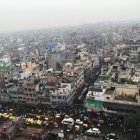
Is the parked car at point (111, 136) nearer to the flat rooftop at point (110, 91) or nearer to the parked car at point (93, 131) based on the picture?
the parked car at point (93, 131)

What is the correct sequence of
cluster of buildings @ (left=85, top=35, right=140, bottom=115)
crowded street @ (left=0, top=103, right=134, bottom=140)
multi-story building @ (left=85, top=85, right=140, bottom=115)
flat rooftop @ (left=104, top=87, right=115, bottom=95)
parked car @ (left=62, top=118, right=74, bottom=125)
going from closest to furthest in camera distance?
crowded street @ (left=0, top=103, right=134, bottom=140) → multi-story building @ (left=85, top=85, right=140, bottom=115) → cluster of buildings @ (left=85, top=35, right=140, bottom=115) → parked car @ (left=62, top=118, right=74, bottom=125) → flat rooftop @ (left=104, top=87, right=115, bottom=95)

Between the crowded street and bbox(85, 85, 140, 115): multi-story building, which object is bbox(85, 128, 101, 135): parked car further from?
bbox(85, 85, 140, 115): multi-story building

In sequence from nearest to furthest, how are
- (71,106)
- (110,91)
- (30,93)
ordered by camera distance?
(110,91) → (71,106) → (30,93)

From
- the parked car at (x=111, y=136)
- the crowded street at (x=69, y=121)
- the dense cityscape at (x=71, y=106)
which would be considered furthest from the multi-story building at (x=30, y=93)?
the parked car at (x=111, y=136)

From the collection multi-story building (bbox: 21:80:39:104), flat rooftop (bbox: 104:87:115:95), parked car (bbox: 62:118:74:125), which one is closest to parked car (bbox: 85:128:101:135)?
parked car (bbox: 62:118:74:125)

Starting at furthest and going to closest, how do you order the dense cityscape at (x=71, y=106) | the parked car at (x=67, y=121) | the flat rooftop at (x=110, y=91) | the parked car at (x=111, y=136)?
the flat rooftop at (x=110, y=91) → the parked car at (x=67, y=121) → the dense cityscape at (x=71, y=106) → the parked car at (x=111, y=136)

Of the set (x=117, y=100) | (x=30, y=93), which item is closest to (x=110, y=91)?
(x=117, y=100)

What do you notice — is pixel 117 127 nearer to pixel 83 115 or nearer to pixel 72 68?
pixel 83 115

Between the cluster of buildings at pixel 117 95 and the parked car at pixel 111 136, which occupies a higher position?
the cluster of buildings at pixel 117 95

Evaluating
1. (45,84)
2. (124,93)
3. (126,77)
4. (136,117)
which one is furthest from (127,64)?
(136,117)

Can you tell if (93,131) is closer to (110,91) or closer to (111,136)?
(111,136)

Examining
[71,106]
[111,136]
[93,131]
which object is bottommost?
[111,136]
